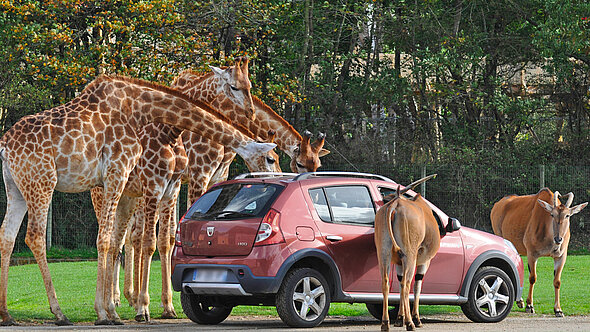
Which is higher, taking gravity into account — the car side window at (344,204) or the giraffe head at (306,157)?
the giraffe head at (306,157)

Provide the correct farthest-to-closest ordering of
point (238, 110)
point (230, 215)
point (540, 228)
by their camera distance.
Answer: point (238, 110) → point (540, 228) → point (230, 215)

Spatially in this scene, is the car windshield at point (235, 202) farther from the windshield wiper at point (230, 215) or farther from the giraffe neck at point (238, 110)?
the giraffe neck at point (238, 110)

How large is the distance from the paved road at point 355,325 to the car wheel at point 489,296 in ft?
0.49

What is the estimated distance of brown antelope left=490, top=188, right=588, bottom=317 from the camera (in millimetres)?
14789

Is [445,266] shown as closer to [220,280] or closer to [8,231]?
[220,280]

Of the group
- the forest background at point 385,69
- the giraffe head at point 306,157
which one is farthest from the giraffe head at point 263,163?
the forest background at point 385,69

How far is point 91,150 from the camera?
512 inches

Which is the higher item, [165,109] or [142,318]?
[165,109]

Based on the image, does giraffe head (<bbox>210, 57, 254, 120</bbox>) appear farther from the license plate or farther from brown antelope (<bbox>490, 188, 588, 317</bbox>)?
the license plate

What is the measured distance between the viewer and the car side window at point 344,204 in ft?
38.8

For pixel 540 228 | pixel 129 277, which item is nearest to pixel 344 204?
pixel 129 277

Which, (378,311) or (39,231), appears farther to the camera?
(378,311)

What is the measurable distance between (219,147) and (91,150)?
10.3ft

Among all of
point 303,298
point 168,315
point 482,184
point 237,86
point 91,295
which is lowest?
point 91,295
